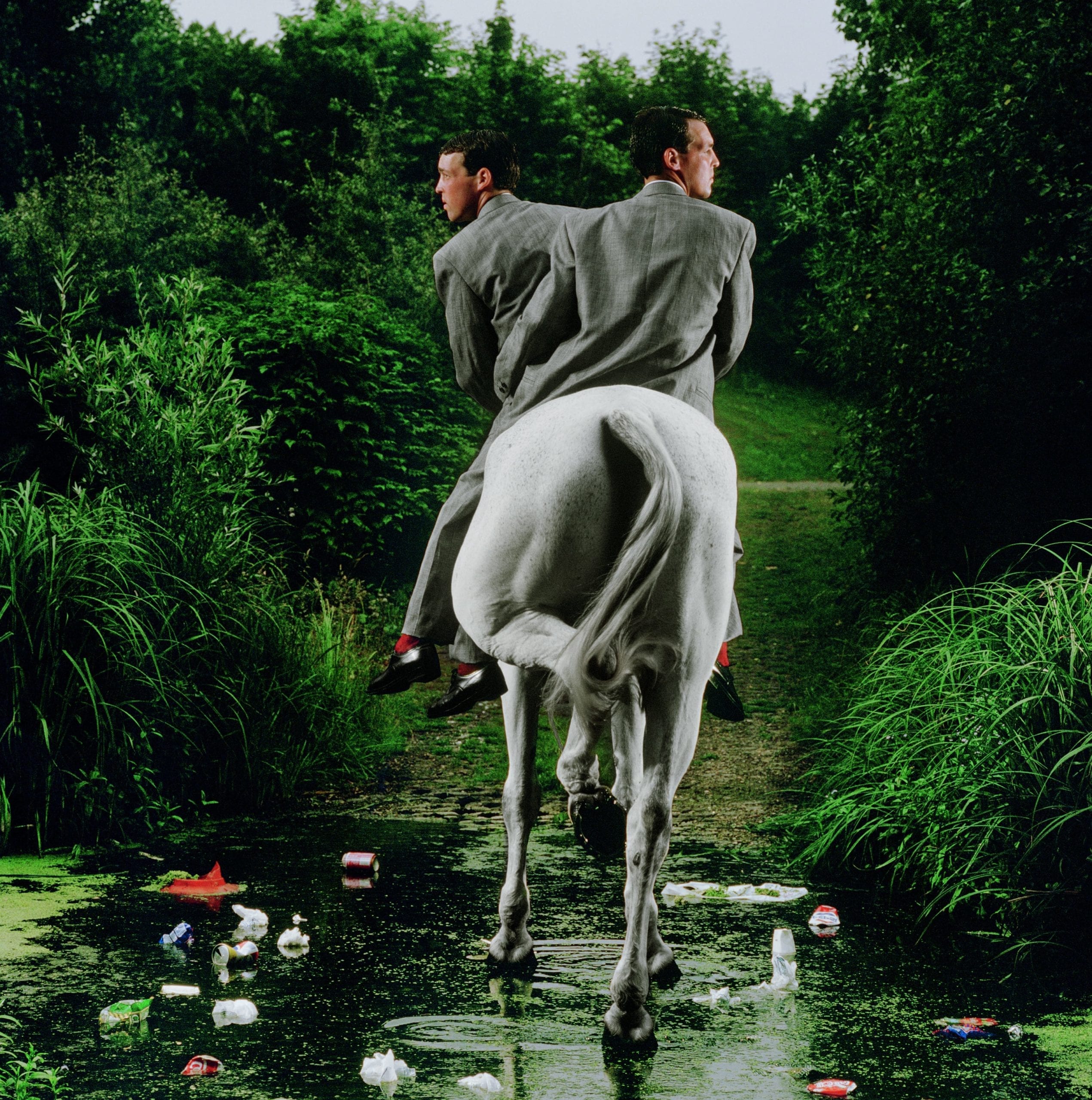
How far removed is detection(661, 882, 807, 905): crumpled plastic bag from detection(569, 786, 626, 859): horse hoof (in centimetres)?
110

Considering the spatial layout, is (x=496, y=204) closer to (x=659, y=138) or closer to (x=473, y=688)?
(x=659, y=138)

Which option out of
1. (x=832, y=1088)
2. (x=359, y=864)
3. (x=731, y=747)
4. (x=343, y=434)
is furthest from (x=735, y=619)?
(x=343, y=434)

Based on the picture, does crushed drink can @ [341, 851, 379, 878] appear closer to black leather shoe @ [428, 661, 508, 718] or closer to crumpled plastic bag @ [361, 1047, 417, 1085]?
black leather shoe @ [428, 661, 508, 718]

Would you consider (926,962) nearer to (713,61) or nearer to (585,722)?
(585,722)

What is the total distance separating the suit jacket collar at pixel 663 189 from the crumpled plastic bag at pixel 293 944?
2725 mm

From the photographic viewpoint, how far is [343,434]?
34.6ft

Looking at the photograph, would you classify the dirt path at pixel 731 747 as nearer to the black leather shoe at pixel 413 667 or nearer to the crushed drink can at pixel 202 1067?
the black leather shoe at pixel 413 667

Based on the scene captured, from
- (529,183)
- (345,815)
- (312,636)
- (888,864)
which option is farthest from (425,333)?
(529,183)

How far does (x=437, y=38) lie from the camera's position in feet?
109

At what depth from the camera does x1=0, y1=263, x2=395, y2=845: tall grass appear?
225 inches

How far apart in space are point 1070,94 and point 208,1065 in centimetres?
671

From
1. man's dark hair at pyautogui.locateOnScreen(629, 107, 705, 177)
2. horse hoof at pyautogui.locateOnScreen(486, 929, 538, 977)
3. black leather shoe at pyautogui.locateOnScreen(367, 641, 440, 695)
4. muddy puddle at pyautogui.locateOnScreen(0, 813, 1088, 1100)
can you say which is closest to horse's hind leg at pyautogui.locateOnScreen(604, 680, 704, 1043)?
muddy puddle at pyautogui.locateOnScreen(0, 813, 1088, 1100)

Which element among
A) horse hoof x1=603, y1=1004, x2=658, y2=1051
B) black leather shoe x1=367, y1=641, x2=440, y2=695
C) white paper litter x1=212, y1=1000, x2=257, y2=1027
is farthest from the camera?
black leather shoe x1=367, y1=641, x2=440, y2=695

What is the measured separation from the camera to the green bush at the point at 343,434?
1030 cm
